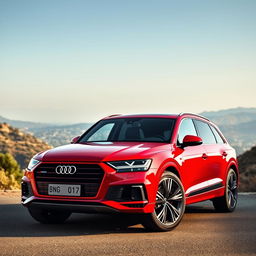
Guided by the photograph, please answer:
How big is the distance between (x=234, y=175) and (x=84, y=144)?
369 cm

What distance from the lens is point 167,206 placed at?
7738mm

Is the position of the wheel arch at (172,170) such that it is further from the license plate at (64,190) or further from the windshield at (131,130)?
the license plate at (64,190)

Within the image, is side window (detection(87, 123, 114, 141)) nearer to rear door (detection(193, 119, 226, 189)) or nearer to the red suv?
the red suv

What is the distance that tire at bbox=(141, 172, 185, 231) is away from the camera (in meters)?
7.42

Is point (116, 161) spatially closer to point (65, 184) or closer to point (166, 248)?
point (65, 184)

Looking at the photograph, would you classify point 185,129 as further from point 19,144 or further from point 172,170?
point 19,144

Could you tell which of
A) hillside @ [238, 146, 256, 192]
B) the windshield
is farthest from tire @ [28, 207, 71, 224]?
hillside @ [238, 146, 256, 192]

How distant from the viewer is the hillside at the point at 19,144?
265 ft

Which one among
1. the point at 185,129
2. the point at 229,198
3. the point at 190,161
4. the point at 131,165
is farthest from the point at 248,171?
the point at 131,165

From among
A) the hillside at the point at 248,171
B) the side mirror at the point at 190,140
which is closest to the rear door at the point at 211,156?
the side mirror at the point at 190,140

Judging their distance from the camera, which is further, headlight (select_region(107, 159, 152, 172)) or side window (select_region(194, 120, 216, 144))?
side window (select_region(194, 120, 216, 144))

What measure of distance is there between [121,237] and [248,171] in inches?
1302

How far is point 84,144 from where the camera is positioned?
28.0ft

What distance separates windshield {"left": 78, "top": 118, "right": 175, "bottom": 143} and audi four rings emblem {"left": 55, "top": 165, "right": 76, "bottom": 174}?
154cm
